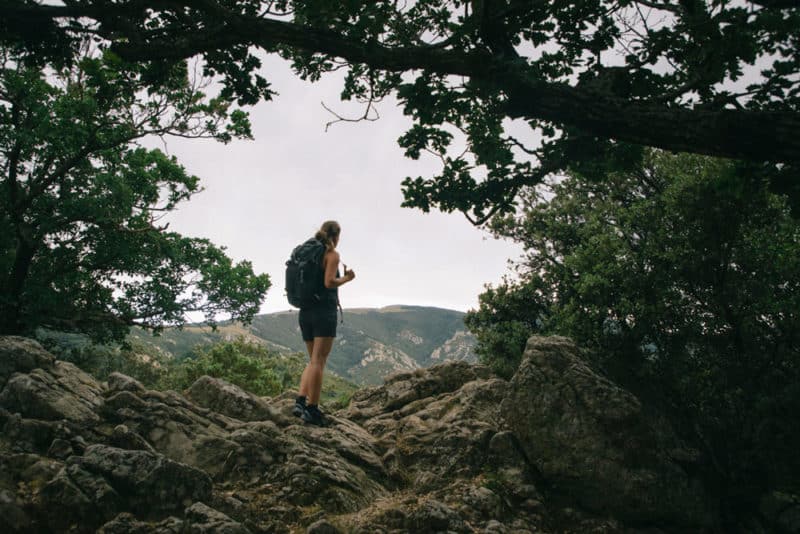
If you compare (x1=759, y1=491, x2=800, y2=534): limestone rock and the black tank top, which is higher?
the black tank top

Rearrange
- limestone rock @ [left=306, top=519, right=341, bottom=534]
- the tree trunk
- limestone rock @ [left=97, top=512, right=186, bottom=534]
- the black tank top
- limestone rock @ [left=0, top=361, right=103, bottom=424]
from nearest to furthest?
limestone rock @ [left=97, top=512, right=186, bottom=534]
limestone rock @ [left=306, top=519, right=341, bottom=534]
limestone rock @ [left=0, top=361, right=103, bottom=424]
the black tank top
the tree trunk

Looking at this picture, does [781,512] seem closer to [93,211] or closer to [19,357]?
[19,357]

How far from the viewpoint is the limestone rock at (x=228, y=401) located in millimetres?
9383

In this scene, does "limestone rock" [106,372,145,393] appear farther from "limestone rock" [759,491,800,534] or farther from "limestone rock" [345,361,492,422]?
"limestone rock" [759,491,800,534]

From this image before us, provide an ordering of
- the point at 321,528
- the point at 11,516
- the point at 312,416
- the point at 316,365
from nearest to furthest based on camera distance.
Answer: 1. the point at 11,516
2. the point at 321,528
3. the point at 316,365
4. the point at 312,416

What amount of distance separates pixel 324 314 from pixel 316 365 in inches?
38.1

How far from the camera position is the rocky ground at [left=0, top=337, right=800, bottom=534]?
5355 mm

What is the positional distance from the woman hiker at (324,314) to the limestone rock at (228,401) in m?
1.36

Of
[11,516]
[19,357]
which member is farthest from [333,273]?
[19,357]

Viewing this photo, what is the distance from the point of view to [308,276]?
8.20m

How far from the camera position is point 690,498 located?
8430 millimetres

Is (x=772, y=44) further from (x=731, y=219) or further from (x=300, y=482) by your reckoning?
(x=300, y=482)

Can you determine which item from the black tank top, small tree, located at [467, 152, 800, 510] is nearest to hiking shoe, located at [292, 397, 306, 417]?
the black tank top

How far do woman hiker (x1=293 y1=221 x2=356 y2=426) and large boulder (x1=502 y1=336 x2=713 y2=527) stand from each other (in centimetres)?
419
